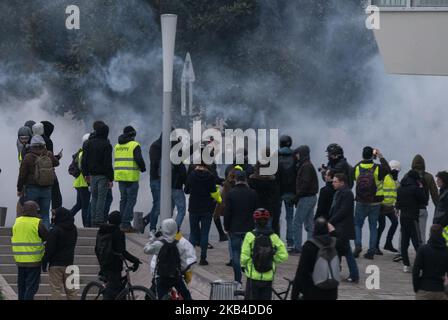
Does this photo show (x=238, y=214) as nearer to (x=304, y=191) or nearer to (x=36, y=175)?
(x=304, y=191)

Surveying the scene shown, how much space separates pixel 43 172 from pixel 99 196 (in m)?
1.50

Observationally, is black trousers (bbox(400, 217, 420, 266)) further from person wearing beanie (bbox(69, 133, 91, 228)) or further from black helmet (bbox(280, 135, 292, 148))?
person wearing beanie (bbox(69, 133, 91, 228))

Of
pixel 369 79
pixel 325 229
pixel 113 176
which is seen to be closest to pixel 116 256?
pixel 325 229

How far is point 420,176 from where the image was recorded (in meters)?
21.3

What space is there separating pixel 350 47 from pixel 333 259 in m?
22.3

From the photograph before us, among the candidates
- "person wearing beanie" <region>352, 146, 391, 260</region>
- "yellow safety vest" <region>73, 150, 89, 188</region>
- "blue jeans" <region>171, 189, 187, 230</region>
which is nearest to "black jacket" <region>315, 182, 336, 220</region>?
"person wearing beanie" <region>352, 146, 391, 260</region>

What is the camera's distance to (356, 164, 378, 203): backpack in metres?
21.6

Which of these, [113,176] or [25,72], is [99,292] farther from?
[25,72]

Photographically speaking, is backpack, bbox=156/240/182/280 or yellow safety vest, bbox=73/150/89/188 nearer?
backpack, bbox=156/240/182/280

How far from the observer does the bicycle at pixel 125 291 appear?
16312 mm

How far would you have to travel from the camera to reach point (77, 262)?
69.8 feet

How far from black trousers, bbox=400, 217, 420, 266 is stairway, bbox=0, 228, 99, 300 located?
454cm

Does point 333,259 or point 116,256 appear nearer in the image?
point 333,259

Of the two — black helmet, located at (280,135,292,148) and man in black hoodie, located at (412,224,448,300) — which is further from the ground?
black helmet, located at (280,135,292,148)
